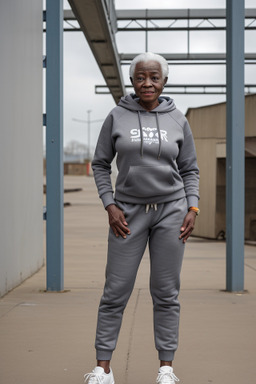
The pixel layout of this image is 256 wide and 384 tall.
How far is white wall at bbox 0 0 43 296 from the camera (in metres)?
5.49

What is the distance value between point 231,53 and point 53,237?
2209mm

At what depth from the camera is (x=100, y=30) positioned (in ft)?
42.8

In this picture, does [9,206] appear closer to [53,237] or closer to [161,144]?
[53,237]

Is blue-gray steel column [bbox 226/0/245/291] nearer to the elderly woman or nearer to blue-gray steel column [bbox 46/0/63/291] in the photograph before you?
blue-gray steel column [bbox 46/0/63/291]

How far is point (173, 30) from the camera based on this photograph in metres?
17.9

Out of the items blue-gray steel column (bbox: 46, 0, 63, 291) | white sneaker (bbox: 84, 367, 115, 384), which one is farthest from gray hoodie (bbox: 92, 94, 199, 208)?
blue-gray steel column (bbox: 46, 0, 63, 291)

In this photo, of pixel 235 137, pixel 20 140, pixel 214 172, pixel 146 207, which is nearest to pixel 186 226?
pixel 146 207

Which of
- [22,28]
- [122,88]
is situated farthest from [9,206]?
[122,88]

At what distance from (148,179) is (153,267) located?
0.42 metres

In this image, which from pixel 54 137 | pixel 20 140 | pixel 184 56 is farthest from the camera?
pixel 184 56

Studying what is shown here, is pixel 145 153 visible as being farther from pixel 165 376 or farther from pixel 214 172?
pixel 214 172

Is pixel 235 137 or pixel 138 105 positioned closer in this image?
pixel 138 105

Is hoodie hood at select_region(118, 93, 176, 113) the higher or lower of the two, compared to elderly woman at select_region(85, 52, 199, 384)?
higher

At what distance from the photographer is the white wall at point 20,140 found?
5.49 metres
